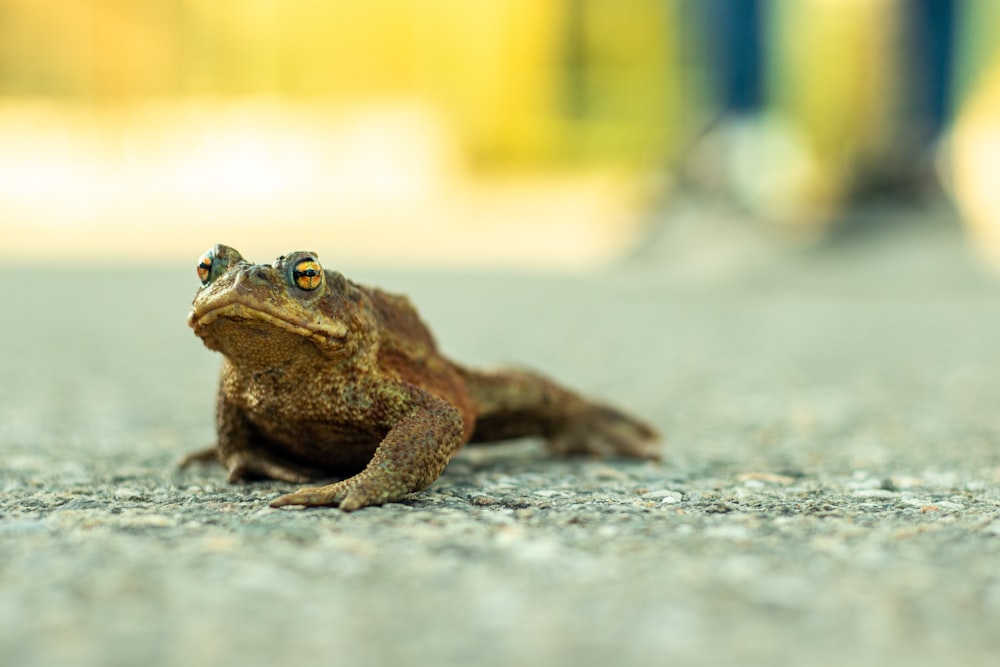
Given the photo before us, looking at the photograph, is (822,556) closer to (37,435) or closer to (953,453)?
(953,453)

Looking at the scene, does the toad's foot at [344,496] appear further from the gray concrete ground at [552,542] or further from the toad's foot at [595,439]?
the toad's foot at [595,439]

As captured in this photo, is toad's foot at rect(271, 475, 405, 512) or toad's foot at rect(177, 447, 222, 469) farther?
toad's foot at rect(177, 447, 222, 469)

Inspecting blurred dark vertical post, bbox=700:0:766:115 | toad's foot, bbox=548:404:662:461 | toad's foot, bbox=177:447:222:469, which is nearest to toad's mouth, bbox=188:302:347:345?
toad's foot, bbox=177:447:222:469

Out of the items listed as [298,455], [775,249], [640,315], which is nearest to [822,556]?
[298,455]

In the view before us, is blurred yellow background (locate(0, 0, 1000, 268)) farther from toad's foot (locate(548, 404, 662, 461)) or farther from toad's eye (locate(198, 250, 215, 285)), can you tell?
toad's eye (locate(198, 250, 215, 285))

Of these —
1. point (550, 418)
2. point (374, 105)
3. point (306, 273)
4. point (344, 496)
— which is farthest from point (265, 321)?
point (374, 105)

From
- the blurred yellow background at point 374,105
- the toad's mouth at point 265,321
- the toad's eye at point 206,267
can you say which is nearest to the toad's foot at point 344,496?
the toad's mouth at point 265,321
